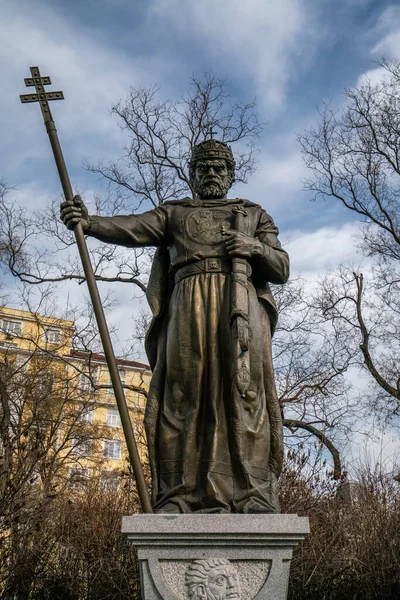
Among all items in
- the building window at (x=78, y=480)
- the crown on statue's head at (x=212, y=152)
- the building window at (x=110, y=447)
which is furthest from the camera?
the building window at (x=110, y=447)

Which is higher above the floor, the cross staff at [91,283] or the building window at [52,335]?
the building window at [52,335]

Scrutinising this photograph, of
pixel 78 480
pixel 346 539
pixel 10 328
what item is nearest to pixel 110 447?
pixel 10 328

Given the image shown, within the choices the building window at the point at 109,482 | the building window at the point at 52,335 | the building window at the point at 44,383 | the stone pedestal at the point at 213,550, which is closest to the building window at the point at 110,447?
the building window at the point at 44,383

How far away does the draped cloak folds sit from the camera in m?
4.67

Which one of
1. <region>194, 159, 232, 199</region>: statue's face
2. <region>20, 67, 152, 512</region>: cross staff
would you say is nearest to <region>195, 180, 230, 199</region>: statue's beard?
<region>194, 159, 232, 199</region>: statue's face

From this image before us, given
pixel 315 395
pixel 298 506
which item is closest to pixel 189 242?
pixel 298 506

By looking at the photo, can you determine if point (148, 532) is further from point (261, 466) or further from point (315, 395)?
point (315, 395)

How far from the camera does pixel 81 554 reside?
10.4 metres

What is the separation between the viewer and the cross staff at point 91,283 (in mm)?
4840

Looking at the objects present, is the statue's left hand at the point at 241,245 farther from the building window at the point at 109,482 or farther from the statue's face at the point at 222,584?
the building window at the point at 109,482

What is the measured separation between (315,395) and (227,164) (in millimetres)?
13030

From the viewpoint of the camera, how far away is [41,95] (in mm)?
5688

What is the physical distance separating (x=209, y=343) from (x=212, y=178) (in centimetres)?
146

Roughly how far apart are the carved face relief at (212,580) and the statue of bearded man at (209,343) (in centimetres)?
40
